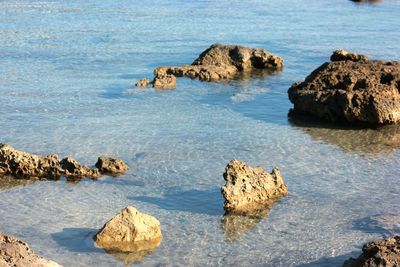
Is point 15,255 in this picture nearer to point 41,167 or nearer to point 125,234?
point 125,234

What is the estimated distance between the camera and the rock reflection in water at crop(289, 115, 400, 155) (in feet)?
48.1

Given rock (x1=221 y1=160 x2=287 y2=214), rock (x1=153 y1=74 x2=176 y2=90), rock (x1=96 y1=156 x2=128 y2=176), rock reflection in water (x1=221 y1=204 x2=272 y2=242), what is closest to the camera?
rock reflection in water (x1=221 y1=204 x2=272 y2=242)

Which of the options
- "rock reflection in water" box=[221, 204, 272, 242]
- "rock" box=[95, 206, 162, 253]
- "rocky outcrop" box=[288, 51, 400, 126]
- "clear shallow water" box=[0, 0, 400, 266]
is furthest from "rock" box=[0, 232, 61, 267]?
"rocky outcrop" box=[288, 51, 400, 126]

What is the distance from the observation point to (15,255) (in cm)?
780

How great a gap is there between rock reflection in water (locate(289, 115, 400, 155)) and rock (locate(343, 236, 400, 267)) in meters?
6.12

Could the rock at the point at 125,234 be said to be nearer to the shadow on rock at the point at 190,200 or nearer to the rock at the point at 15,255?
the shadow on rock at the point at 190,200

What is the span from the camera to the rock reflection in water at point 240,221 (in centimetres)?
1076

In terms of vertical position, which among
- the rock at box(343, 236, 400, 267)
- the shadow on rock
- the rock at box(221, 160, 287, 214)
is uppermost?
the rock at box(343, 236, 400, 267)

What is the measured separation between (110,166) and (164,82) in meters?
6.89

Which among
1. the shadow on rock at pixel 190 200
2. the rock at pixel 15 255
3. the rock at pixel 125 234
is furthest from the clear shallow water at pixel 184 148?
the rock at pixel 15 255

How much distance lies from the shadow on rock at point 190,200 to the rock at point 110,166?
111cm

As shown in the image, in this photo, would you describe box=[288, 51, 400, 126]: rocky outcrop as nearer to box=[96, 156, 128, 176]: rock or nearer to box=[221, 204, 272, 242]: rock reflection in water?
box=[221, 204, 272, 242]: rock reflection in water

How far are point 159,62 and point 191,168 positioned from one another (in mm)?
9918

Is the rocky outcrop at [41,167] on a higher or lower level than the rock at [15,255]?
lower
